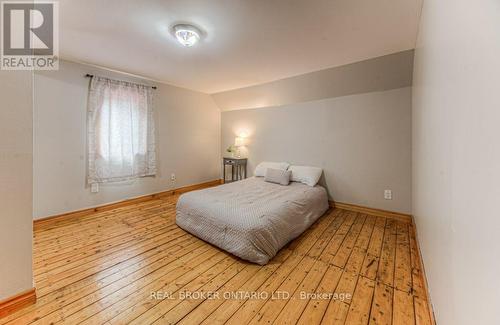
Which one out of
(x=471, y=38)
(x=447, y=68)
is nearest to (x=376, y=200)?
(x=447, y=68)

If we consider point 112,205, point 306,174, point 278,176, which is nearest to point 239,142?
point 278,176

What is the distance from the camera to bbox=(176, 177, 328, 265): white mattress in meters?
2.02

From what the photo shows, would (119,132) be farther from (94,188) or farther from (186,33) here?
(186,33)

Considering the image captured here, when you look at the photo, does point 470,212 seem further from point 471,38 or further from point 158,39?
point 158,39

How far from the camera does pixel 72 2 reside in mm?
1703

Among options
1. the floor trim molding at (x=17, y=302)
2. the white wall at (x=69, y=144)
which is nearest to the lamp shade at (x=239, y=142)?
the white wall at (x=69, y=144)

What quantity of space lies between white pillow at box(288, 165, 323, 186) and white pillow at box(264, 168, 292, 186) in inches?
5.8

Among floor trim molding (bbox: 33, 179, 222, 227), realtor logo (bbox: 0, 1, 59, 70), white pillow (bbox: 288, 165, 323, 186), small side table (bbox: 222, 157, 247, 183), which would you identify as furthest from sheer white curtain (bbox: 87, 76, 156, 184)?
white pillow (bbox: 288, 165, 323, 186)

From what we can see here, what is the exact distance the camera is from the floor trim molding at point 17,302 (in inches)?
53.8

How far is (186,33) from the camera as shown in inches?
80.5

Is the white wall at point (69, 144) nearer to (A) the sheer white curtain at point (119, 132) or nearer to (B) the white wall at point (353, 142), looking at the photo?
(A) the sheer white curtain at point (119, 132)

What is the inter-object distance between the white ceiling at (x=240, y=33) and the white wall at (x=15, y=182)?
89cm

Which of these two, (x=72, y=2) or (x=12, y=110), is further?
(x=72, y=2)

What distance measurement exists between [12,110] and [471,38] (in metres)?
2.49
